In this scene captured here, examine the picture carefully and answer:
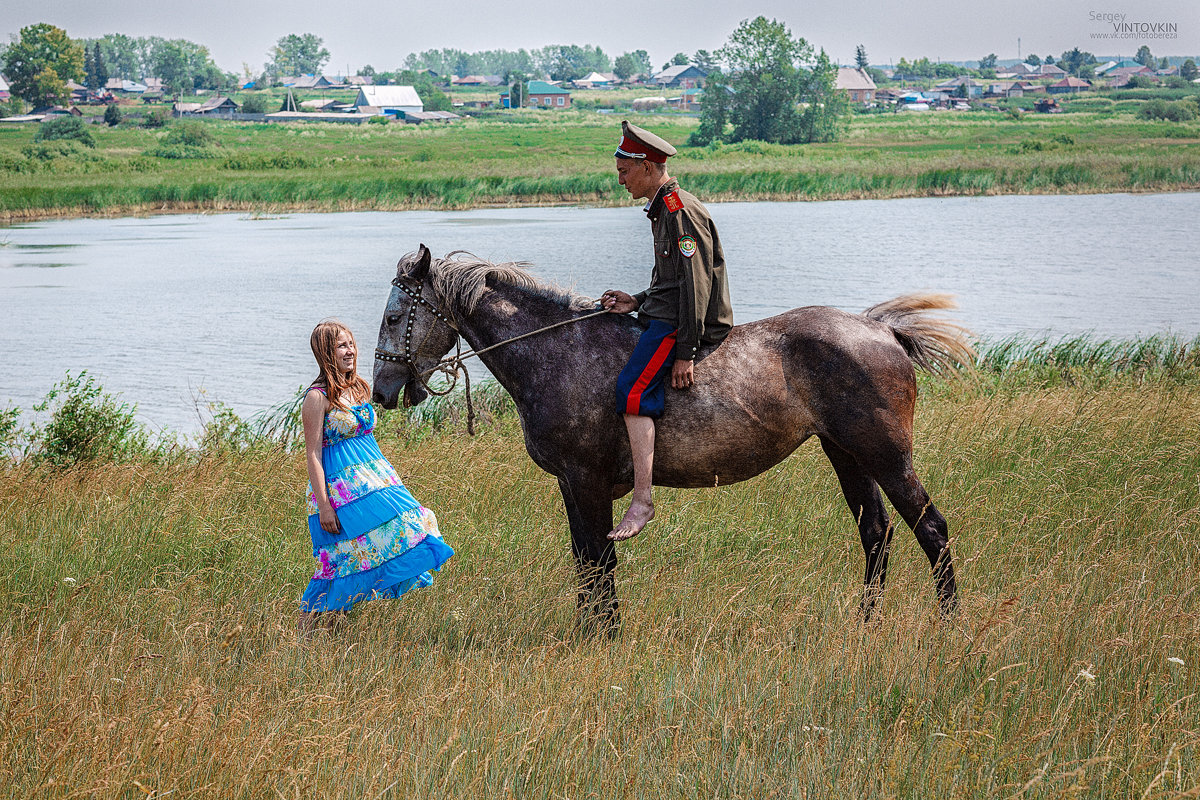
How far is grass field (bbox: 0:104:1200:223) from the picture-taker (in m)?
41.1

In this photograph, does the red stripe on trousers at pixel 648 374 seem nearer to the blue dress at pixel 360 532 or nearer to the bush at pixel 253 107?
the blue dress at pixel 360 532

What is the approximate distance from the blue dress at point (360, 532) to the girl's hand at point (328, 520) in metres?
0.05

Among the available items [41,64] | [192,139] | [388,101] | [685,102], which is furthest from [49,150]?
[685,102]

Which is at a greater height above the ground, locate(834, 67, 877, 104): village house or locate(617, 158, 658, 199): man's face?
locate(834, 67, 877, 104): village house

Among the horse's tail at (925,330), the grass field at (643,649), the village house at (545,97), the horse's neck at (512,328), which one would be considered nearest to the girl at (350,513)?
the grass field at (643,649)

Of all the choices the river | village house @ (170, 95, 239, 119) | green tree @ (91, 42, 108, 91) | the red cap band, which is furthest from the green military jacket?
green tree @ (91, 42, 108, 91)

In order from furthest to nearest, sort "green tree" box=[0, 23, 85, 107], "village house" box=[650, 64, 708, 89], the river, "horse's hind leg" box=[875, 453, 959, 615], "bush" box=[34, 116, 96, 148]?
"village house" box=[650, 64, 708, 89], "green tree" box=[0, 23, 85, 107], "bush" box=[34, 116, 96, 148], the river, "horse's hind leg" box=[875, 453, 959, 615]

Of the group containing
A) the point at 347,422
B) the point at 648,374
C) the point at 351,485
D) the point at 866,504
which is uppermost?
the point at 648,374

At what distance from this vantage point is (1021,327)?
17906 millimetres

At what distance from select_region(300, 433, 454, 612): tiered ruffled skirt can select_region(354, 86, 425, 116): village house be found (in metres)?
127

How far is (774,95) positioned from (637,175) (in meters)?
76.1

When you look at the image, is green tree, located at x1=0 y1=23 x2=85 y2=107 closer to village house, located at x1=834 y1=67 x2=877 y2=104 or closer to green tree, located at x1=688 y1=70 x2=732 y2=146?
green tree, located at x1=688 y1=70 x2=732 y2=146

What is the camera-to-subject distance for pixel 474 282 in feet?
15.4

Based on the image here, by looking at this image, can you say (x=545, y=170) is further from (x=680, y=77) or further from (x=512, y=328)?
(x=680, y=77)
